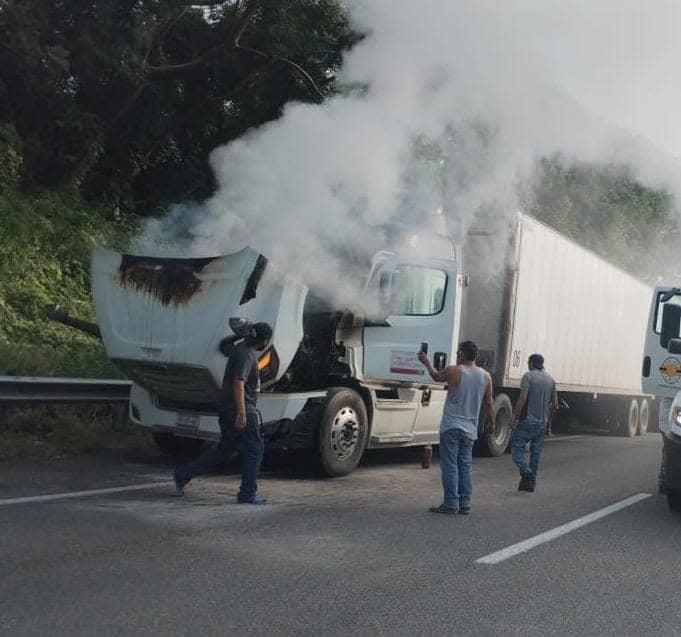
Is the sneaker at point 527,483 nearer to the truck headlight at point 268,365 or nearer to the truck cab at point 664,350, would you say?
the truck cab at point 664,350

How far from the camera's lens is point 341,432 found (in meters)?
10.9

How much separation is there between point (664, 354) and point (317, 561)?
625cm

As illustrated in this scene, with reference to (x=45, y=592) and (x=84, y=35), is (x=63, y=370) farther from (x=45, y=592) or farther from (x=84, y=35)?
(x=45, y=592)

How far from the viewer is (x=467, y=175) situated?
1276cm

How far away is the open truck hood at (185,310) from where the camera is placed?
9.65m

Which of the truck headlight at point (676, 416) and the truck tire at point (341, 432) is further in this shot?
the truck tire at point (341, 432)

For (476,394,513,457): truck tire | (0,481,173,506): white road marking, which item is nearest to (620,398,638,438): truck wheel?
(476,394,513,457): truck tire

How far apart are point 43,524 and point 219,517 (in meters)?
1.40

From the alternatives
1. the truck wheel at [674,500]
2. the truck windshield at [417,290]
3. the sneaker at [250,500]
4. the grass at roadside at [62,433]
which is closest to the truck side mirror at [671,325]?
the truck wheel at [674,500]

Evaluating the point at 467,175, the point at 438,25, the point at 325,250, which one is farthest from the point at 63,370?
the point at 438,25

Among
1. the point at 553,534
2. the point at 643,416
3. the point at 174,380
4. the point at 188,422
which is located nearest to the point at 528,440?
the point at 553,534

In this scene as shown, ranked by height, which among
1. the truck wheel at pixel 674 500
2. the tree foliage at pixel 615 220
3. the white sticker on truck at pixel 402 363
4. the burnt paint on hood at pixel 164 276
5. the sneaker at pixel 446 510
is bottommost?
the sneaker at pixel 446 510

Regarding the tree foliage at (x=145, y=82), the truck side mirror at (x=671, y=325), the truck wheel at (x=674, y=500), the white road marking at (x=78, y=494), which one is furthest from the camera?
the tree foliage at (x=145, y=82)

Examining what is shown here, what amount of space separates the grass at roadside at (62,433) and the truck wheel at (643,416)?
43.1 feet
